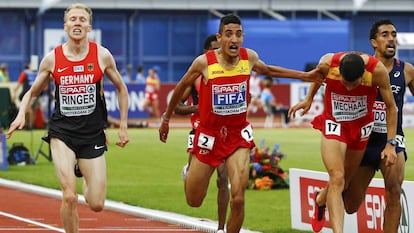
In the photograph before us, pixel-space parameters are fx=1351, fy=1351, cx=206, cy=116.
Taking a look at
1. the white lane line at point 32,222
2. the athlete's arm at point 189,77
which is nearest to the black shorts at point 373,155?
the athlete's arm at point 189,77

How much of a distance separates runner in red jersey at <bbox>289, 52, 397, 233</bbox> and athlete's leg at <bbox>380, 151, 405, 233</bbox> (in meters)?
0.33

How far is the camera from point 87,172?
42.2ft

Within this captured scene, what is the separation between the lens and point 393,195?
13219 millimetres

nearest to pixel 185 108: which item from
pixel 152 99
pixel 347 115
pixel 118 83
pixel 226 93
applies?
pixel 118 83

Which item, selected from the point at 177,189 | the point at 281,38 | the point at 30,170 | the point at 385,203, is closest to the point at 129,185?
the point at 177,189

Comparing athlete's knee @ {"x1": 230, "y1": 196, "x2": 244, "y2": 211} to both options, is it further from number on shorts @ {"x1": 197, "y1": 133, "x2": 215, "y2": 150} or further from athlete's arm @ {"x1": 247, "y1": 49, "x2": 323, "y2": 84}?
athlete's arm @ {"x1": 247, "y1": 49, "x2": 323, "y2": 84}

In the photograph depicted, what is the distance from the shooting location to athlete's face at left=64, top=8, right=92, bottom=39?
12.9 metres

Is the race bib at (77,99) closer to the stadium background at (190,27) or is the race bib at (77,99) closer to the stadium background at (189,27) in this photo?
the stadium background at (189,27)

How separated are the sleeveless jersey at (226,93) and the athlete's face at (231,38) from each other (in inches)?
5.6

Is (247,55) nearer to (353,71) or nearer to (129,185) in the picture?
(353,71)

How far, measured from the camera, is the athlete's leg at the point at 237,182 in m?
12.8

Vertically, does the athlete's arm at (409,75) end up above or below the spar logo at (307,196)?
above

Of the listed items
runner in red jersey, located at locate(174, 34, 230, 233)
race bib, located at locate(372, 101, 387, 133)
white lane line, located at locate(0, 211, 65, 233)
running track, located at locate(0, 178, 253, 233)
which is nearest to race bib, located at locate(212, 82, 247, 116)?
runner in red jersey, located at locate(174, 34, 230, 233)

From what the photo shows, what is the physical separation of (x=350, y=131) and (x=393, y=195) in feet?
2.49
